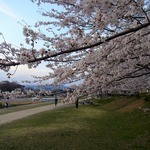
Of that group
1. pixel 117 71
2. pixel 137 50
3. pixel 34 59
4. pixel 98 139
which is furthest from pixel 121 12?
pixel 98 139

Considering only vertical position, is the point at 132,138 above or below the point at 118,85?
below

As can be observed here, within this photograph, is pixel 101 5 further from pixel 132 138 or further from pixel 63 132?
pixel 63 132

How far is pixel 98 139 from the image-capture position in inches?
569

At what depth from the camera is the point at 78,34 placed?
462 cm

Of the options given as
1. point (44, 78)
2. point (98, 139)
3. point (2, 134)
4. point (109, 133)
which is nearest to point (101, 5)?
point (44, 78)

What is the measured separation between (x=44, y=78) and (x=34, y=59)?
7.47 ft

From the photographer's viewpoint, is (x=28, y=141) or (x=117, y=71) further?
(x=28, y=141)

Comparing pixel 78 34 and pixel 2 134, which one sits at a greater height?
pixel 78 34

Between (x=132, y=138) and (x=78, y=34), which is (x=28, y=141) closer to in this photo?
(x=132, y=138)

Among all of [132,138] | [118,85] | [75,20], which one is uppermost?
[75,20]

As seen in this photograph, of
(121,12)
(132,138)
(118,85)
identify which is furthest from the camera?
(132,138)

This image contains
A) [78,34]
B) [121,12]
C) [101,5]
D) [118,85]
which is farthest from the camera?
[118,85]

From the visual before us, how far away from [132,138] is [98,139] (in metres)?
1.31

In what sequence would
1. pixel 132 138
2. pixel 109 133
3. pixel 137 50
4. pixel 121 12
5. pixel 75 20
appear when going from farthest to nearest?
1. pixel 109 133
2. pixel 132 138
3. pixel 137 50
4. pixel 75 20
5. pixel 121 12
